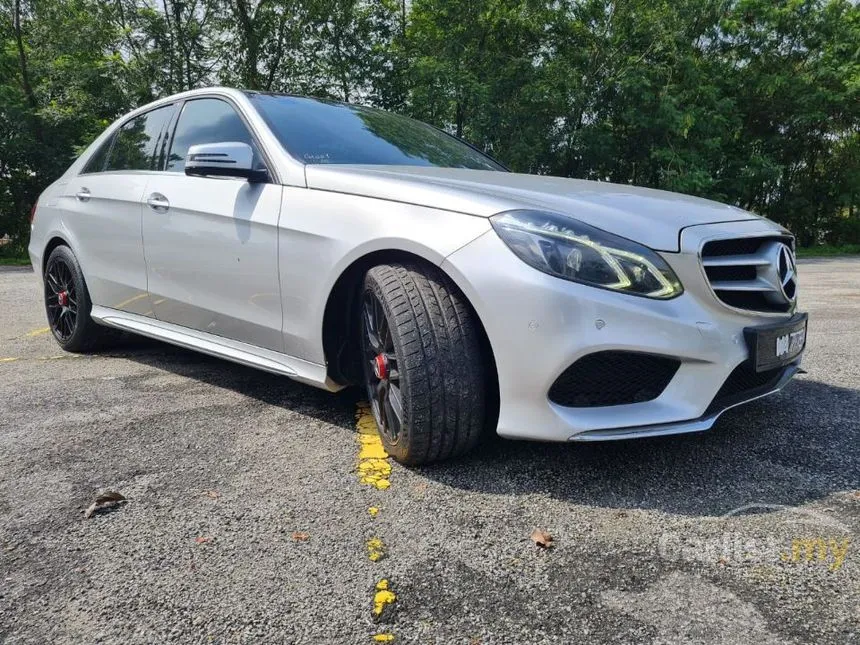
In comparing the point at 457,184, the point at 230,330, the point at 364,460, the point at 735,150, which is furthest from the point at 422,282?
the point at 735,150

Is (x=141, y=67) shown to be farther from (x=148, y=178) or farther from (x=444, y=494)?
(x=444, y=494)

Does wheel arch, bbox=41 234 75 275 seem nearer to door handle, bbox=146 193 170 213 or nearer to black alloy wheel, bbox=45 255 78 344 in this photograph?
black alloy wheel, bbox=45 255 78 344

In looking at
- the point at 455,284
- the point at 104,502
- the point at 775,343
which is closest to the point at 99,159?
the point at 104,502

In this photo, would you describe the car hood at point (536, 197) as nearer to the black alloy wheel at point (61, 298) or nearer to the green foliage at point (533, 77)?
the black alloy wheel at point (61, 298)

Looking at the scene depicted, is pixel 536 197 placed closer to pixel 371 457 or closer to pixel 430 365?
pixel 430 365

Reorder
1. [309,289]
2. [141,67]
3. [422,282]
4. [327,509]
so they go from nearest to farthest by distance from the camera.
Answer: [327,509], [422,282], [309,289], [141,67]

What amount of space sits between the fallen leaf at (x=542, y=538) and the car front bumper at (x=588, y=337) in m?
0.31

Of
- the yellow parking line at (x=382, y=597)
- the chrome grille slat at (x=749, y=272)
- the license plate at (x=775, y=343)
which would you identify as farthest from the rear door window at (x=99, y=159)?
the license plate at (x=775, y=343)

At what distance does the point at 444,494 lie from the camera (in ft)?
7.20

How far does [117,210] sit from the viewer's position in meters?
3.70

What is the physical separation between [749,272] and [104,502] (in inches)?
89.4

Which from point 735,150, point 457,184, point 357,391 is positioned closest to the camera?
point 457,184

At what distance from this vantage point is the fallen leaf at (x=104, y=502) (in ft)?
6.82

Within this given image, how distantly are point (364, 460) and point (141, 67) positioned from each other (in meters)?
18.4
